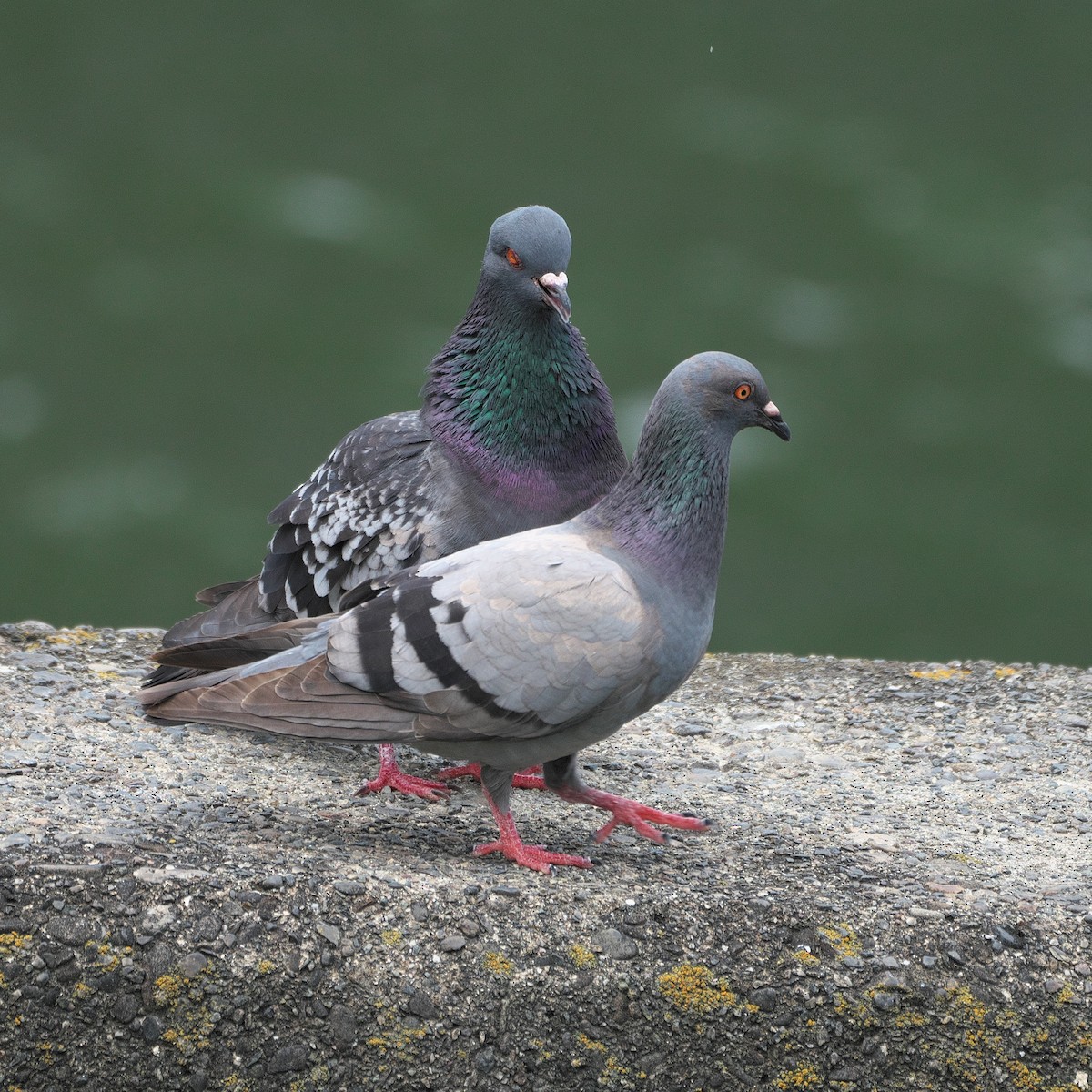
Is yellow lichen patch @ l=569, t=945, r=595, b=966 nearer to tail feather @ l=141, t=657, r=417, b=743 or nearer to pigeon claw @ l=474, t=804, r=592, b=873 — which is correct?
pigeon claw @ l=474, t=804, r=592, b=873

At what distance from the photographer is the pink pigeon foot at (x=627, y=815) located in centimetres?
529

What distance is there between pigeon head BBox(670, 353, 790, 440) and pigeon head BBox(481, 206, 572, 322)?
99 centimetres

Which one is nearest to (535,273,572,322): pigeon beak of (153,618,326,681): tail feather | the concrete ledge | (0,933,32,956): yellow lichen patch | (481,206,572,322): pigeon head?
(481,206,572,322): pigeon head

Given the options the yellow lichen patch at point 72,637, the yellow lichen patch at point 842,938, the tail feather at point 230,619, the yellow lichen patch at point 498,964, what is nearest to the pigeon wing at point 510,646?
the yellow lichen patch at point 498,964

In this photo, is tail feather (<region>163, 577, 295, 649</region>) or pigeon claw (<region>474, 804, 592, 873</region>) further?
tail feather (<region>163, 577, 295, 649</region>)

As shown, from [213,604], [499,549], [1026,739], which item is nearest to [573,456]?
[499,549]

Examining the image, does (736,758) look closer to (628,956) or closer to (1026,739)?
(1026,739)

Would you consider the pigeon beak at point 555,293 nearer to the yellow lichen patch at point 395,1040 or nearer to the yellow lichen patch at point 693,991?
the yellow lichen patch at point 693,991

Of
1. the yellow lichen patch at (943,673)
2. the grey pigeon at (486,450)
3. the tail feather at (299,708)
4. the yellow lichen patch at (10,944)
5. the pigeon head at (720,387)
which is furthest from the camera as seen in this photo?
the yellow lichen patch at (943,673)

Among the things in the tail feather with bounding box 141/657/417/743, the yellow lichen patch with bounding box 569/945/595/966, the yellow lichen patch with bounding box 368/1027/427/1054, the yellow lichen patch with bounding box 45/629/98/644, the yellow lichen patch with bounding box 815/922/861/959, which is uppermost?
the yellow lichen patch with bounding box 45/629/98/644

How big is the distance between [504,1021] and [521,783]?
5.27 ft

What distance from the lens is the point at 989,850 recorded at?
548cm

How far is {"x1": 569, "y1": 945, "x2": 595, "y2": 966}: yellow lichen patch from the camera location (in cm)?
459

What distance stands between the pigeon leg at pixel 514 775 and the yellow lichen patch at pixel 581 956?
141 cm
